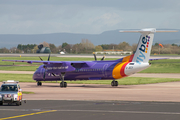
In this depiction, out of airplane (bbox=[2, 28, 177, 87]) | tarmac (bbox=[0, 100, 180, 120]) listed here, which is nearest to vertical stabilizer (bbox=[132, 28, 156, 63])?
airplane (bbox=[2, 28, 177, 87])

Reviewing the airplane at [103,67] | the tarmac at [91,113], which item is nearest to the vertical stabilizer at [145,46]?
the airplane at [103,67]

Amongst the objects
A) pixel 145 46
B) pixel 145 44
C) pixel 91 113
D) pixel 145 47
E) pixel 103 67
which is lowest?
pixel 91 113

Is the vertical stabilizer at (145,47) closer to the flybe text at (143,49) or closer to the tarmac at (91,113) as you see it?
the flybe text at (143,49)

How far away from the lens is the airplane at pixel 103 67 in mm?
41156

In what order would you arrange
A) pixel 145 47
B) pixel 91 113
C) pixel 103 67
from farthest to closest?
pixel 103 67 < pixel 145 47 < pixel 91 113

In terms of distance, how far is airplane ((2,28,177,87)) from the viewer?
41.2m

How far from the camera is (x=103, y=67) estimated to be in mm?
43219

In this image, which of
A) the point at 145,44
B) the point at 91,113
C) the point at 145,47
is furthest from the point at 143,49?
the point at 91,113

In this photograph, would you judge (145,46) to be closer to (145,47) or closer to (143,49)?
(145,47)

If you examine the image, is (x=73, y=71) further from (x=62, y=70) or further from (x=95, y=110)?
(x=95, y=110)

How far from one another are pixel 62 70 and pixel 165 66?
46.4 metres

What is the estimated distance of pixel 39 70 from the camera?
4806 cm

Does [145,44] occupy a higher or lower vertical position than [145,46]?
higher

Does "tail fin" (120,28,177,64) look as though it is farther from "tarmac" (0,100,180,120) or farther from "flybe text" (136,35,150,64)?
"tarmac" (0,100,180,120)
